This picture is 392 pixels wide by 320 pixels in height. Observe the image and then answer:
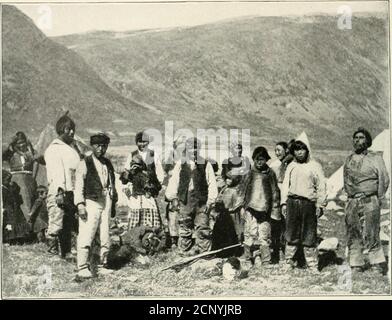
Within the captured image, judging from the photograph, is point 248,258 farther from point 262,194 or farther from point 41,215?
point 41,215

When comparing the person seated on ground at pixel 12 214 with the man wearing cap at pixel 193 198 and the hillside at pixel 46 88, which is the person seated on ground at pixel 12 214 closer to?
→ the hillside at pixel 46 88

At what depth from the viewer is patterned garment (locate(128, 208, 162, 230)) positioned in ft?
26.2

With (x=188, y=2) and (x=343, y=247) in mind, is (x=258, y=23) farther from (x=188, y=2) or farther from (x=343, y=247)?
(x=343, y=247)

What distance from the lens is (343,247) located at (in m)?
7.99

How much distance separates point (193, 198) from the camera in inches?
315

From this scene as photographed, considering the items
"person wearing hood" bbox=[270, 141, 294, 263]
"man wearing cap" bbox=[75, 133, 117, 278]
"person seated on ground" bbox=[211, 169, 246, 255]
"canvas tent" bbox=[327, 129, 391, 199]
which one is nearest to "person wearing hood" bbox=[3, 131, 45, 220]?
"man wearing cap" bbox=[75, 133, 117, 278]

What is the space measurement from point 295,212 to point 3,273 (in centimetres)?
357

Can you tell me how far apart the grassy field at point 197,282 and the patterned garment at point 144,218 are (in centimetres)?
39

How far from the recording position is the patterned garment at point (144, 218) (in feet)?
26.2

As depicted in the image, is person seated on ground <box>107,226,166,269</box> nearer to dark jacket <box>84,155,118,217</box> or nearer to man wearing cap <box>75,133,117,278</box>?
man wearing cap <box>75,133,117,278</box>

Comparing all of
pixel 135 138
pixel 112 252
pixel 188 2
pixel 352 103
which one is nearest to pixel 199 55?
pixel 188 2

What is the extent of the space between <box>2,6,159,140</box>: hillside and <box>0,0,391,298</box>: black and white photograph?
17mm

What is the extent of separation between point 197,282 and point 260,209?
1.15m

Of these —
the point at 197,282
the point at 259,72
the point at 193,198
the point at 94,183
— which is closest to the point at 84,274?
the point at 94,183
